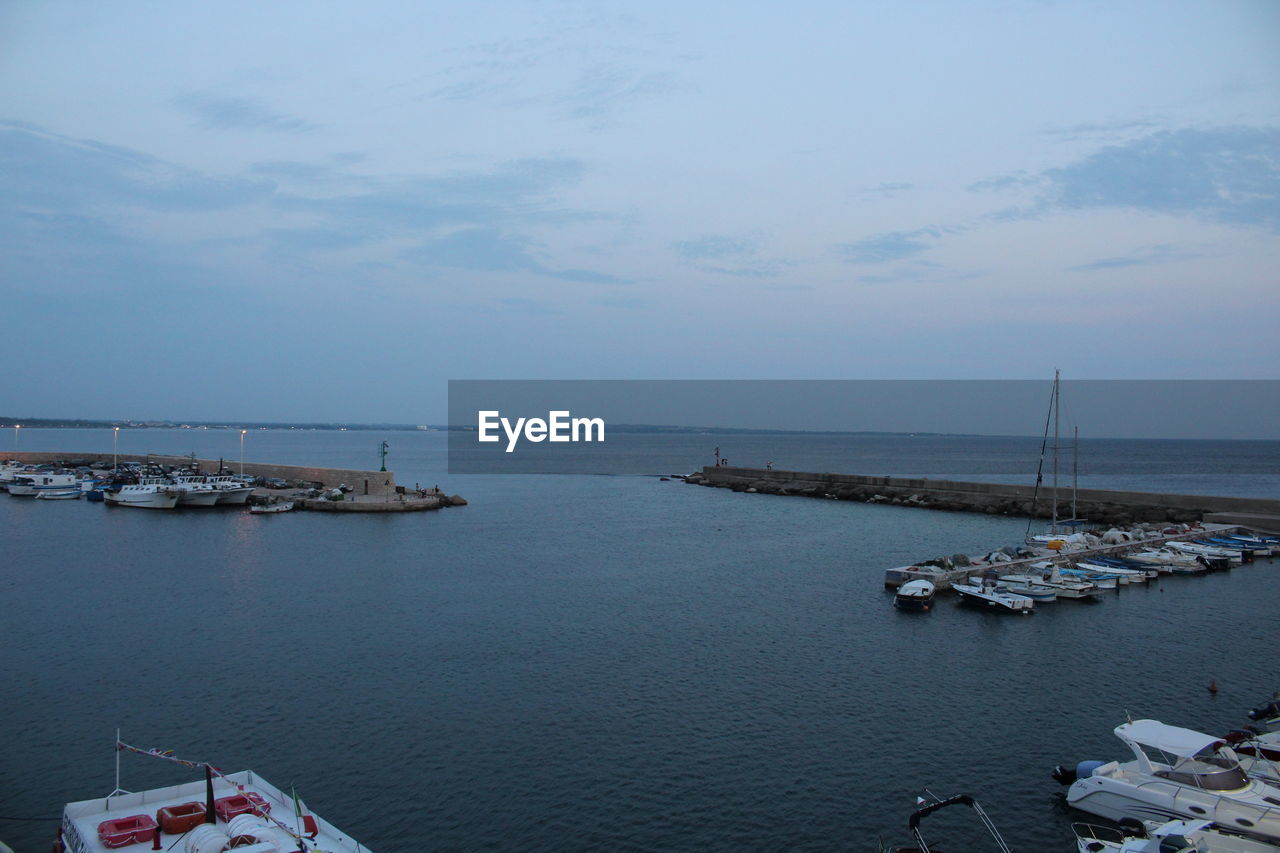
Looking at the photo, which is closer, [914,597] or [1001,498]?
[914,597]

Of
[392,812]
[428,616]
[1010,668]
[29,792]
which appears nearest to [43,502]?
[428,616]

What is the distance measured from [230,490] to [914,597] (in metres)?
49.3

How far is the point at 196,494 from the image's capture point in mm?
58000

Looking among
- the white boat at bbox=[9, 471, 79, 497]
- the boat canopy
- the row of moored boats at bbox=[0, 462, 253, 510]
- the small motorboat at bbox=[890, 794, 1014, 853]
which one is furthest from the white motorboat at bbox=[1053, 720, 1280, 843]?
the white boat at bbox=[9, 471, 79, 497]

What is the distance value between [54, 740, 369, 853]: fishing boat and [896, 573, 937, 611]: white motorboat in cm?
2142

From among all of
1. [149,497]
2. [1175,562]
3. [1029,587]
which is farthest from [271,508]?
[1175,562]

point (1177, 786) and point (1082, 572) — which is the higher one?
point (1082, 572)

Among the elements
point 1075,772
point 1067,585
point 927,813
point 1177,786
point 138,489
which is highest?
point 138,489

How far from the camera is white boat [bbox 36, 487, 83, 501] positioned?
63.0 meters

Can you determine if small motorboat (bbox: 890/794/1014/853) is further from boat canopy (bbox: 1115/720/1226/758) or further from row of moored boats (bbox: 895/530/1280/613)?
row of moored boats (bbox: 895/530/1280/613)

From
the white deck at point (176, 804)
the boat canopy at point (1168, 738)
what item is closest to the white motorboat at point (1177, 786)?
the boat canopy at point (1168, 738)

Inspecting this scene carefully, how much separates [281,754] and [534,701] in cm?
553

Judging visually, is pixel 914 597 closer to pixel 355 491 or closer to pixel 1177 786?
pixel 1177 786

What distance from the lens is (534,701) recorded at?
19531 mm
